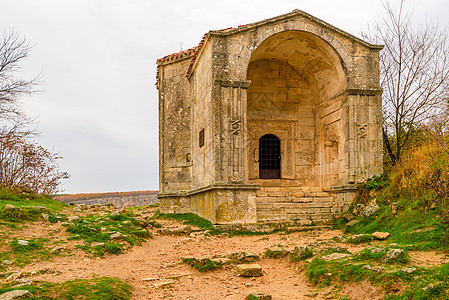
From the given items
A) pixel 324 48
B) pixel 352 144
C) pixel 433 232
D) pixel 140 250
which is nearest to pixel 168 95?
pixel 324 48

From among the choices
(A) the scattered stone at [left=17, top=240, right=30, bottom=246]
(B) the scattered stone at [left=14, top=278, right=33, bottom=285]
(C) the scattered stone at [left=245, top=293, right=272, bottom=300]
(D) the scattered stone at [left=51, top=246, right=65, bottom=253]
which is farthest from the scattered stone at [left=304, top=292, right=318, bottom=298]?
(A) the scattered stone at [left=17, top=240, right=30, bottom=246]

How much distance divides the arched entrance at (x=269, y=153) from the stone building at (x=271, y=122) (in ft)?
0.14

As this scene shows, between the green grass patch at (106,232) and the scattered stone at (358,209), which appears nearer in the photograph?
the green grass patch at (106,232)

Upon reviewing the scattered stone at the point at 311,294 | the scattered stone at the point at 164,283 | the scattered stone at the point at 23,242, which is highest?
the scattered stone at the point at 23,242

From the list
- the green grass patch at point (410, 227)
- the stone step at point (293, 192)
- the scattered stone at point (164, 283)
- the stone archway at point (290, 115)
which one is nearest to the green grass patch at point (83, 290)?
the scattered stone at point (164, 283)

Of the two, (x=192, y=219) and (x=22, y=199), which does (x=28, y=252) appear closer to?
(x=22, y=199)

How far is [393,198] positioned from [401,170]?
0.81 meters

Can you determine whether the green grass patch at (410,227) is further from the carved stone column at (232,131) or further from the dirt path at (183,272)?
the carved stone column at (232,131)

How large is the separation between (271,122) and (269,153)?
1316mm

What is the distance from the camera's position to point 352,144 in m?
13.2

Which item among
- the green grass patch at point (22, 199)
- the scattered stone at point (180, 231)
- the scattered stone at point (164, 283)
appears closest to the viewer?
the scattered stone at point (164, 283)

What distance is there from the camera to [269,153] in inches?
645

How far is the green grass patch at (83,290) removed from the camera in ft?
17.2

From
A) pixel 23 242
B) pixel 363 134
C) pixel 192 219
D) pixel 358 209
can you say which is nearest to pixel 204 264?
pixel 23 242
